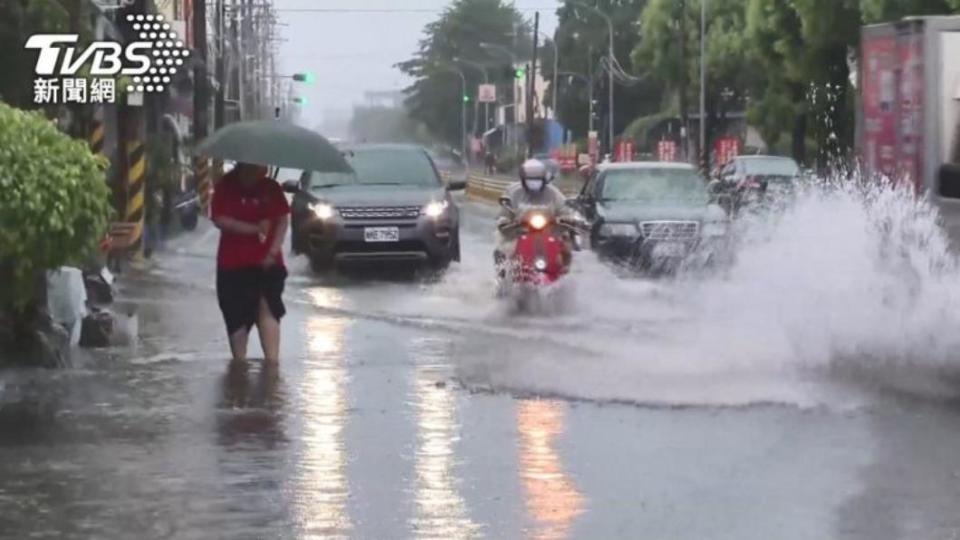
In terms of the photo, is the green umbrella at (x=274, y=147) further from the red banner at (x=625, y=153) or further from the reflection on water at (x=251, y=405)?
the red banner at (x=625, y=153)

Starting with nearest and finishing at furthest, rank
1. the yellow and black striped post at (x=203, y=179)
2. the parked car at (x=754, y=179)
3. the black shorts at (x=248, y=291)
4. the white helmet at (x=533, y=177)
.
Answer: the black shorts at (x=248, y=291)
the white helmet at (x=533, y=177)
the parked car at (x=754, y=179)
the yellow and black striped post at (x=203, y=179)

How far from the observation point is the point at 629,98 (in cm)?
10744

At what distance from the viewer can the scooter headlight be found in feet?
61.6

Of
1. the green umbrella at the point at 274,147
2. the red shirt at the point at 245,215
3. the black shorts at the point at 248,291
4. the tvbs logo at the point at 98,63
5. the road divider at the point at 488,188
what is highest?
the tvbs logo at the point at 98,63

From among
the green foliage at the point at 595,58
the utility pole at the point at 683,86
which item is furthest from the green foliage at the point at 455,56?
the utility pole at the point at 683,86

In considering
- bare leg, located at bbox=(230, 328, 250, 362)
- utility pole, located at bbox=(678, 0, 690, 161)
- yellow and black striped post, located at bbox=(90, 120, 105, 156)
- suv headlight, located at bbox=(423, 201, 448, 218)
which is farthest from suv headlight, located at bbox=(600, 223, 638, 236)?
utility pole, located at bbox=(678, 0, 690, 161)

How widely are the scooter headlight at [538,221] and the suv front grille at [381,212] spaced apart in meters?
5.93

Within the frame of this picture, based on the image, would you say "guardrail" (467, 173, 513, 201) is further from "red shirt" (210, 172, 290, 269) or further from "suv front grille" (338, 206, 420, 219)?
"red shirt" (210, 172, 290, 269)

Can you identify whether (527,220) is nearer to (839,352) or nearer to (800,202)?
(800,202)

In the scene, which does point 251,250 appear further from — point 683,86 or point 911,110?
point 683,86

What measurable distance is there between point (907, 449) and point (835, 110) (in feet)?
113

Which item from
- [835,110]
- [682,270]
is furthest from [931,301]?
[835,110]

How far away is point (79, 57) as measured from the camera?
20.2 m

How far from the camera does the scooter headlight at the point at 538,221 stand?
18.8 metres
